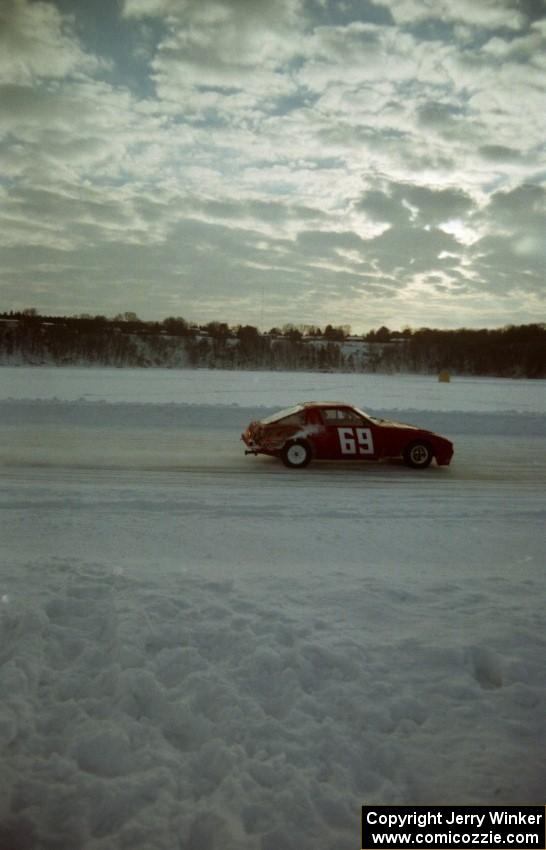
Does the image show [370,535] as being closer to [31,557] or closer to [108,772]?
[31,557]

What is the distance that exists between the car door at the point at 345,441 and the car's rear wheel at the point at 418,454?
650 millimetres

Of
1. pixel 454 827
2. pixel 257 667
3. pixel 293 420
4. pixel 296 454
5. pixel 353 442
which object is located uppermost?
pixel 293 420

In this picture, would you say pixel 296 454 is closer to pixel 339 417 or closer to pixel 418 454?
pixel 339 417

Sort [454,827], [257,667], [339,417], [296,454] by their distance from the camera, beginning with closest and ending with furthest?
[454,827], [257,667], [296,454], [339,417]

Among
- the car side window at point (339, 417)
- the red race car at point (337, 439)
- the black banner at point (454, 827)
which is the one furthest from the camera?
the car side window at point (339, 417)

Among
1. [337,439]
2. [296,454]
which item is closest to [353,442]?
[337,439]

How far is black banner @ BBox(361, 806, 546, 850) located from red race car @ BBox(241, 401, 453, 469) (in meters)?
7.78

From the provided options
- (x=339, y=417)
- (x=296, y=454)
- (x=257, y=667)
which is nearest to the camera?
(x=257, y=667)

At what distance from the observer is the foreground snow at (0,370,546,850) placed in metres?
2.76

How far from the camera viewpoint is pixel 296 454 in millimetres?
10461

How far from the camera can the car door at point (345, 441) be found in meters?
10.5

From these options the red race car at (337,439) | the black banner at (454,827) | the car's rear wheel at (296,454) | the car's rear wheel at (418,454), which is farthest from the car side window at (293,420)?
the black banner at (454,827)

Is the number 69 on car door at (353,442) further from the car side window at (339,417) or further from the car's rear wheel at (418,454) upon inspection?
the car's rear wheel at (418,454)

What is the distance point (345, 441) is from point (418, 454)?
4.65 feet
